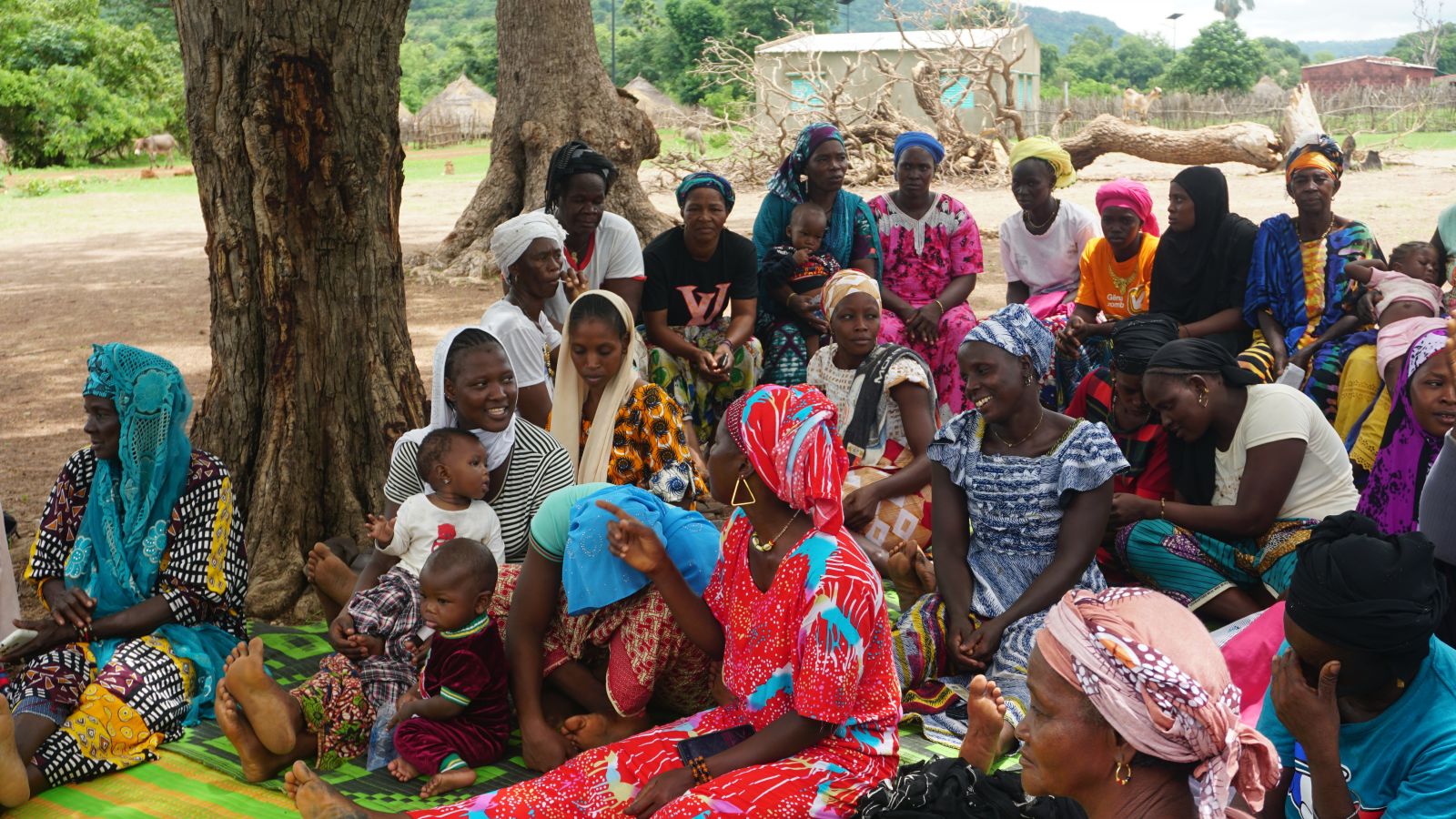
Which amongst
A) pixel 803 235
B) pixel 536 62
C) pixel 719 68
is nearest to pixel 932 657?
pixel 803 235

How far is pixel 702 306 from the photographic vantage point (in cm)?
600

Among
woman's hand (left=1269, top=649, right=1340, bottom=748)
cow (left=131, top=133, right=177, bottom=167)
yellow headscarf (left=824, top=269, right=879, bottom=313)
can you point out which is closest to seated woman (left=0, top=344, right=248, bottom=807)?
yellow headscarf (left=824, top=269, right=879, bottom=313)

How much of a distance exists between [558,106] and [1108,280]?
647cm

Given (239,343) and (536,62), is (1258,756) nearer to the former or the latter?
(239,343)

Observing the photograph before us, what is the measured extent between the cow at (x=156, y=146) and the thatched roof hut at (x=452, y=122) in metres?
6.89

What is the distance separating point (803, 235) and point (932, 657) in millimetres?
2900

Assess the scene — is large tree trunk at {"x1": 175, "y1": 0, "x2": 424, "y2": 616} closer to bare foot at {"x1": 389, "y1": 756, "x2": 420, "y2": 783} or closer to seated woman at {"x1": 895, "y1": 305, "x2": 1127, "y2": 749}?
bare foot at {"x1": 389, "y1": 756, "x2": 420, "y2": 783}

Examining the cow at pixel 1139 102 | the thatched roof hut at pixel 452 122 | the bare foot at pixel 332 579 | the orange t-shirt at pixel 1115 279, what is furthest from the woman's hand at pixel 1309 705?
the thatched roof hut at pixel 452 122

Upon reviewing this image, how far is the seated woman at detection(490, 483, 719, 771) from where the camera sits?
11.0ft

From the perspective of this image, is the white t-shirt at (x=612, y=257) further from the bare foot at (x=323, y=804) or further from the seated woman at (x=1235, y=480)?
the bare foot at (x=323, y=804)

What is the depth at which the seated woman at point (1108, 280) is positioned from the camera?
569 centimetres

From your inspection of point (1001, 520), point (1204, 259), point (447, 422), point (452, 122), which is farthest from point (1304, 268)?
point (452, 122)

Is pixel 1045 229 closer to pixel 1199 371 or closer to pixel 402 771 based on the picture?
pixel 1199 371

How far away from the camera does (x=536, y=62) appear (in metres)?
11.1
